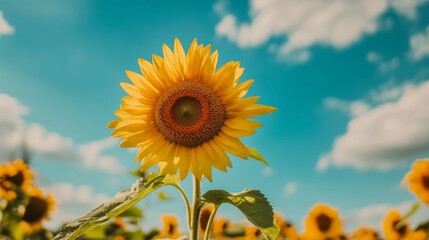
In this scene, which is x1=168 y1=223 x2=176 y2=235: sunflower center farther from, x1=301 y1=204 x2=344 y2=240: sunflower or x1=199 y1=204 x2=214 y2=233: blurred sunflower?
x1=301 y1=204 x2=344 y2=240: sunflower

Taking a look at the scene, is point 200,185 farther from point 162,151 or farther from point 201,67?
point 201,67

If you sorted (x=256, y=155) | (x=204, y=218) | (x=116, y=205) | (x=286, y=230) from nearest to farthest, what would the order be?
(x=116, y=205)
(x=256, y=155)
(x=204, y=218)
(x=286, y=230)

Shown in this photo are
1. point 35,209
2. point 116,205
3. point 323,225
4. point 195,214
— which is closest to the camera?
point 116,205

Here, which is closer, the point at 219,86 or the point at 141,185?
the point at 141,185

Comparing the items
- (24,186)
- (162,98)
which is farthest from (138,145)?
(24,186)

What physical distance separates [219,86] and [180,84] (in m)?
0.31

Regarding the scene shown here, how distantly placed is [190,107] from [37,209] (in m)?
6.94

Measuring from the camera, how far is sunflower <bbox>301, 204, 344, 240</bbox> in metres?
9.13

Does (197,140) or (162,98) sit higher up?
(162,98)

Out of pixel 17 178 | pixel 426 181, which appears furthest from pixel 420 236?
pixel 17 178

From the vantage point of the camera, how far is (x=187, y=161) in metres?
3.54

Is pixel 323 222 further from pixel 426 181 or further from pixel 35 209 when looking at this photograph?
pixel 35 209

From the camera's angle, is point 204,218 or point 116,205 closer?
point 116,205

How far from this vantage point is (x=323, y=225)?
9.22 m
